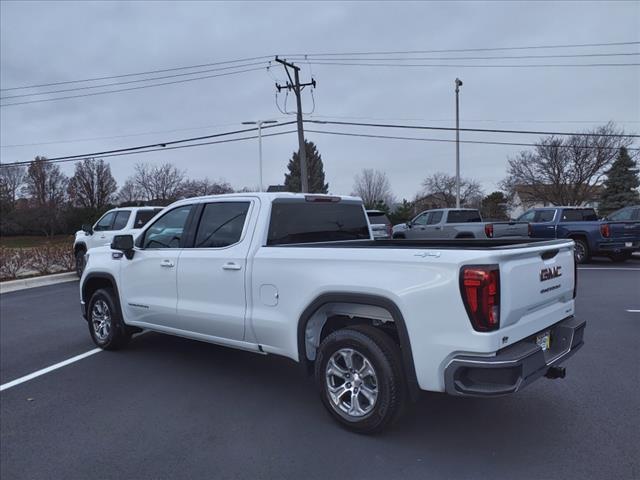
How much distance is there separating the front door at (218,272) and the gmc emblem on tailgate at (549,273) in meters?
2.45

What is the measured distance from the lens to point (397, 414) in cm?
334

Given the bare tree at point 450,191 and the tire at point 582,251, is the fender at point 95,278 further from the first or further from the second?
the bare tree at point 450,191

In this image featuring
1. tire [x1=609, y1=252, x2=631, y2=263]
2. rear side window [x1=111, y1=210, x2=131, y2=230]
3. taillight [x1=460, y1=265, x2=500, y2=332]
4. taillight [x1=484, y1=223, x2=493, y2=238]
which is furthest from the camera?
tire [x1=609, y1=252, x2=631, y2=263]

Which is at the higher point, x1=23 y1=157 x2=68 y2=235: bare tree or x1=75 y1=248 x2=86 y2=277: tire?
x1=23 y1=157 x2=68 y2=235: bare tree

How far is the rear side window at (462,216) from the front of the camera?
55.3 feet

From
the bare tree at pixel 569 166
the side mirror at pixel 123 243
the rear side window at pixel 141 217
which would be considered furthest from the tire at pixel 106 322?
the bare tree at pixel 569 166

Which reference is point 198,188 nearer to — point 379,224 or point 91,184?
point 91,184

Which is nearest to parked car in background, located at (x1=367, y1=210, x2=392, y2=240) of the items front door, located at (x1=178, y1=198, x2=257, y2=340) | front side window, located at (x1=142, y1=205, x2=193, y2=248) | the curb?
the curb

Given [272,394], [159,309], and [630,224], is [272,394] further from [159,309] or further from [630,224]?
[630,224]

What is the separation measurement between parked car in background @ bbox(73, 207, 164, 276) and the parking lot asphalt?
736cm

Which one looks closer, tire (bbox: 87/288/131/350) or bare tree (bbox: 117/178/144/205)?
tire (bbox: 87/288/131/350)

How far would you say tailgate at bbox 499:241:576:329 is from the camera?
9.90 feet

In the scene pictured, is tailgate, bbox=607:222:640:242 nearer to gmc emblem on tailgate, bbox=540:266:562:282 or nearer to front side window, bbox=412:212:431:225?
front side window, bbox=412:212:431:225

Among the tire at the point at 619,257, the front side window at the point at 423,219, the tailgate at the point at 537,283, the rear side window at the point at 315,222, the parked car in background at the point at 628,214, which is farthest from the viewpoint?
the front side window at the point at 423,219
